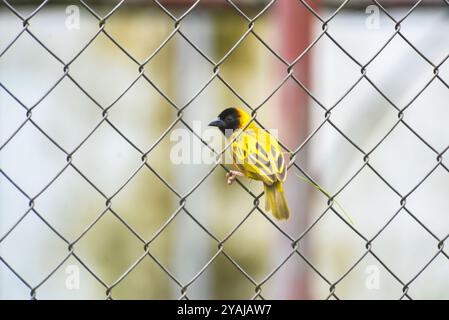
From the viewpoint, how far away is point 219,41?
313 inches

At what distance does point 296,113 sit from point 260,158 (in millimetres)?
2083

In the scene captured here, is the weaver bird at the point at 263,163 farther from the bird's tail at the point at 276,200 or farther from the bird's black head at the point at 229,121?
the bird's black head at the point at 229,121

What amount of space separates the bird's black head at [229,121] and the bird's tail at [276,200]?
279 millimetres

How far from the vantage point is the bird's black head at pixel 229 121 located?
297 centimetres

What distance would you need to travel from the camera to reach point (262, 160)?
106 inches

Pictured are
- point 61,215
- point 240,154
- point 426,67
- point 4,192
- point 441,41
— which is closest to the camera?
point 240,154

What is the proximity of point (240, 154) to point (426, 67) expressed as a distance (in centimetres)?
354

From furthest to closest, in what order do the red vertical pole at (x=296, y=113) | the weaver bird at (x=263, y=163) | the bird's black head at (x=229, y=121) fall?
the red vertical pole at (x=296, y=113) → the bird's black head at (x=229, y=121) → the weaver bird at (x=263, y=163)

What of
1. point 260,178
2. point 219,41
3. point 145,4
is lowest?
point 260,178

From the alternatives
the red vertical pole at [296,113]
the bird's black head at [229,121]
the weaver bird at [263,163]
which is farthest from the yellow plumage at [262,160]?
the red vertical pole at [296,113]

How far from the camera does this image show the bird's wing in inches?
105

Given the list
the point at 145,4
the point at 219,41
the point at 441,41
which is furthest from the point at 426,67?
the point at 219,41
